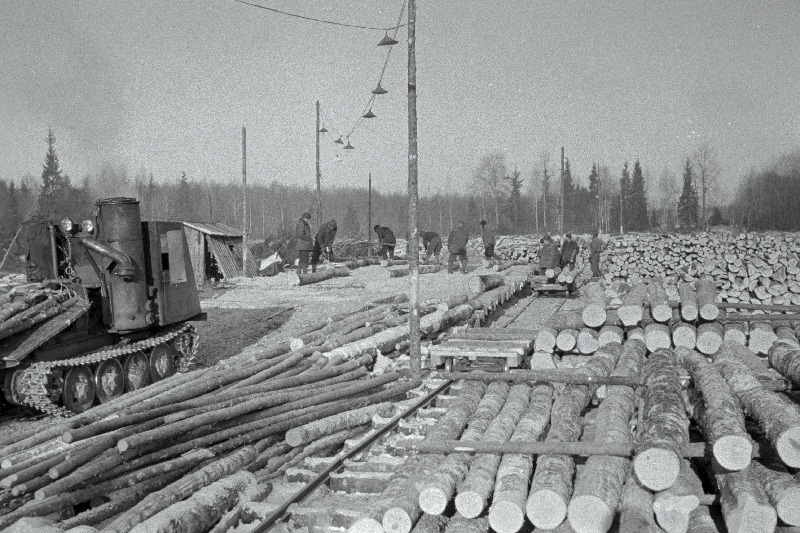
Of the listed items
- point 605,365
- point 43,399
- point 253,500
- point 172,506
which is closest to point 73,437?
point 172,506

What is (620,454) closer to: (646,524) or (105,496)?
(646,524)

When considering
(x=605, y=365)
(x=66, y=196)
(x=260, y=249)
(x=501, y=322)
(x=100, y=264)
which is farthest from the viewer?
(x=66, y=196)

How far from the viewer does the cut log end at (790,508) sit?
178 inches

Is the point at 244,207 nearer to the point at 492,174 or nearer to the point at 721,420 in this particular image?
the point at 721,420

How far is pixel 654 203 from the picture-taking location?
335 feet

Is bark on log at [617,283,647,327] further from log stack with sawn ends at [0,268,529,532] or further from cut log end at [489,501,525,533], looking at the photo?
cut log end at [489,501,525,533]

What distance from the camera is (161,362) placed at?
35.9ft

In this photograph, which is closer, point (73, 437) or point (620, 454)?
point (620, 454)

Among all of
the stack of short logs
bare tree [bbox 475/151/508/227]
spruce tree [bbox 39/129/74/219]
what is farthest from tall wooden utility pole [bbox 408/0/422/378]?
bare tree [bbox 475/151/508/227]

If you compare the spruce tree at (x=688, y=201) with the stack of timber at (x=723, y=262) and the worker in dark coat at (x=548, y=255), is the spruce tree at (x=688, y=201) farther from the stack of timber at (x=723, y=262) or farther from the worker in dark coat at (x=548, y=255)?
the worker in dark coat at (x=548, y=255)

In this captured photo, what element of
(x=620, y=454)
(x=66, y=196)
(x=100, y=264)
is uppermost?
(x=66, y=196)

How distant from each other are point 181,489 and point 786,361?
591 cm

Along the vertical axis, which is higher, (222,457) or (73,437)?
(73,437)

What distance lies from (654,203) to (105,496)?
341ft
